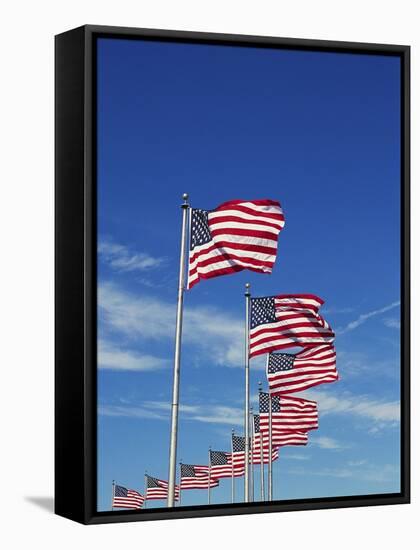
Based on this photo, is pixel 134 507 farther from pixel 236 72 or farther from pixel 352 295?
pixel 236 72

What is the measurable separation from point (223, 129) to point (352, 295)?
205 cm

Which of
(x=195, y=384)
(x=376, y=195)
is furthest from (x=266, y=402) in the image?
(x=376, y=195)

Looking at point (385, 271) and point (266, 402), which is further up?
point (385, 271)

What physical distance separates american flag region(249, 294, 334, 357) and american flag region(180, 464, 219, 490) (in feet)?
3.97

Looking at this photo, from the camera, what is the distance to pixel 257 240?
1619 centimetres

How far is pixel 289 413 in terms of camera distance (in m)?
16.3

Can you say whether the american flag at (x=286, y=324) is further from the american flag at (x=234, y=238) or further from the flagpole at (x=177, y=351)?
the flagpole at (x=177, y=351)

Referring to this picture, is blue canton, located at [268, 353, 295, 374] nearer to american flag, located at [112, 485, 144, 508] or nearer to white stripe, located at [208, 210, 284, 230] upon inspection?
white stripe, located at [208, 210, 284, 230]

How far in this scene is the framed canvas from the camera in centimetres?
1534

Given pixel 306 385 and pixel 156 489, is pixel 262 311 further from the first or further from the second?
pixel 156 489

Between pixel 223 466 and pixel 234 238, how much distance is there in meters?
2.14

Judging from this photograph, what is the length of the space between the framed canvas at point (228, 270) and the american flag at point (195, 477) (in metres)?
0.01

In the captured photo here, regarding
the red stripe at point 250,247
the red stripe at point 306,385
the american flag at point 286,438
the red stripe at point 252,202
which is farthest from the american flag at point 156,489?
the red stripe at point 252,202

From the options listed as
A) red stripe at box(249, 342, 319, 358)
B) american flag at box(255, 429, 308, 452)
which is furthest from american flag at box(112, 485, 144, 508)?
red stripe at box(249, 342, 319, 358)
